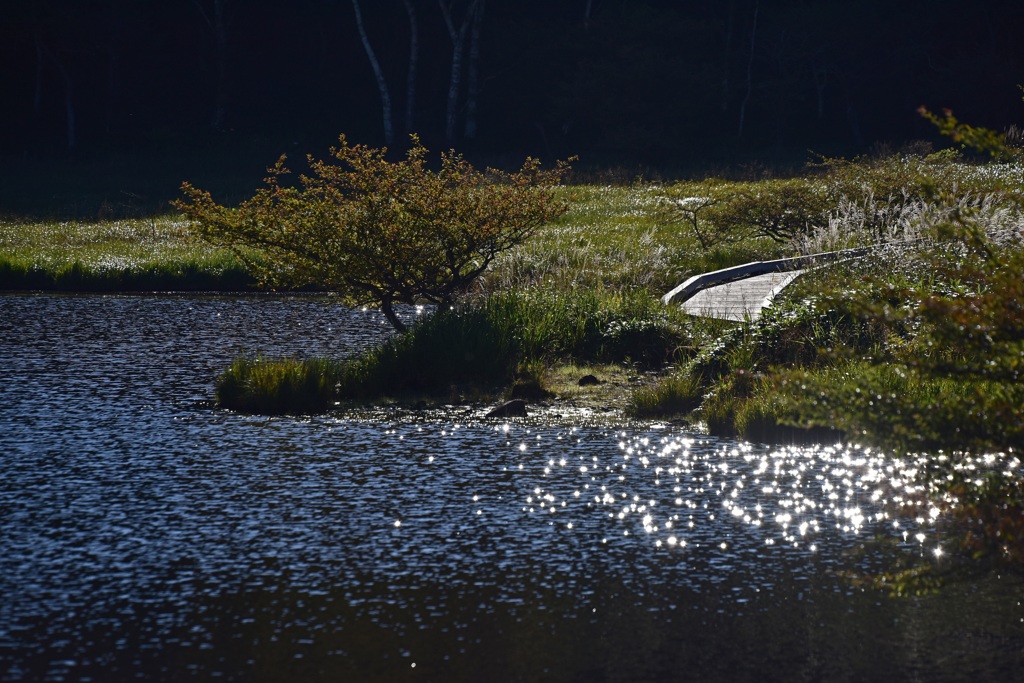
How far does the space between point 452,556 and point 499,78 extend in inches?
2127

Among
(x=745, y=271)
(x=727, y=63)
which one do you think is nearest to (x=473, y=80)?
(x=727, y=63)

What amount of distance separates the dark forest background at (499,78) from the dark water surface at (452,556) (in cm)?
3940

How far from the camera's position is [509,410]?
12.0 m

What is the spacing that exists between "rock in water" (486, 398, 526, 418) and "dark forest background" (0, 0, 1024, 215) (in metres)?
37.6

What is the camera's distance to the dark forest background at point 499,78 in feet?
174

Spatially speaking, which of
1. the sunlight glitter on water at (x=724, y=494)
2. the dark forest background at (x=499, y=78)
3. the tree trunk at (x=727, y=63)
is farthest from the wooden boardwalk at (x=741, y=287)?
the tree trunk at (x=727, y=63)

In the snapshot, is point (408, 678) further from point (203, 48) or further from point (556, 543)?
point (203, 48)

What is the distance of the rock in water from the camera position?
39.1 feet

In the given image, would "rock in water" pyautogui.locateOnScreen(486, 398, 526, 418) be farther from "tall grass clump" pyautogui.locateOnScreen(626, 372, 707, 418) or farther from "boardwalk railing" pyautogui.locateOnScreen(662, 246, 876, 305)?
"boardwalk railing" pyautogui.locateOnScreen(662, 246, 876, 305)

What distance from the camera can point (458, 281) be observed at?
15609 millimetres

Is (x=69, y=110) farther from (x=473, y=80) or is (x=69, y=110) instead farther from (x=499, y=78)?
(x=499, y=78)

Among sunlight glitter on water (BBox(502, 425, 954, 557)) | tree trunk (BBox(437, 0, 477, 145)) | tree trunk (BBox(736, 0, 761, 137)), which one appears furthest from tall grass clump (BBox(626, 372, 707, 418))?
tree trunk (BBox(736, 0, 761, 137))

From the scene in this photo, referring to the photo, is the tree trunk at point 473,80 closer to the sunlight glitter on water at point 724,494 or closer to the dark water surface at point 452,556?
the dark water surface at point 452,556

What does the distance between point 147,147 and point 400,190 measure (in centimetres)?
4158
